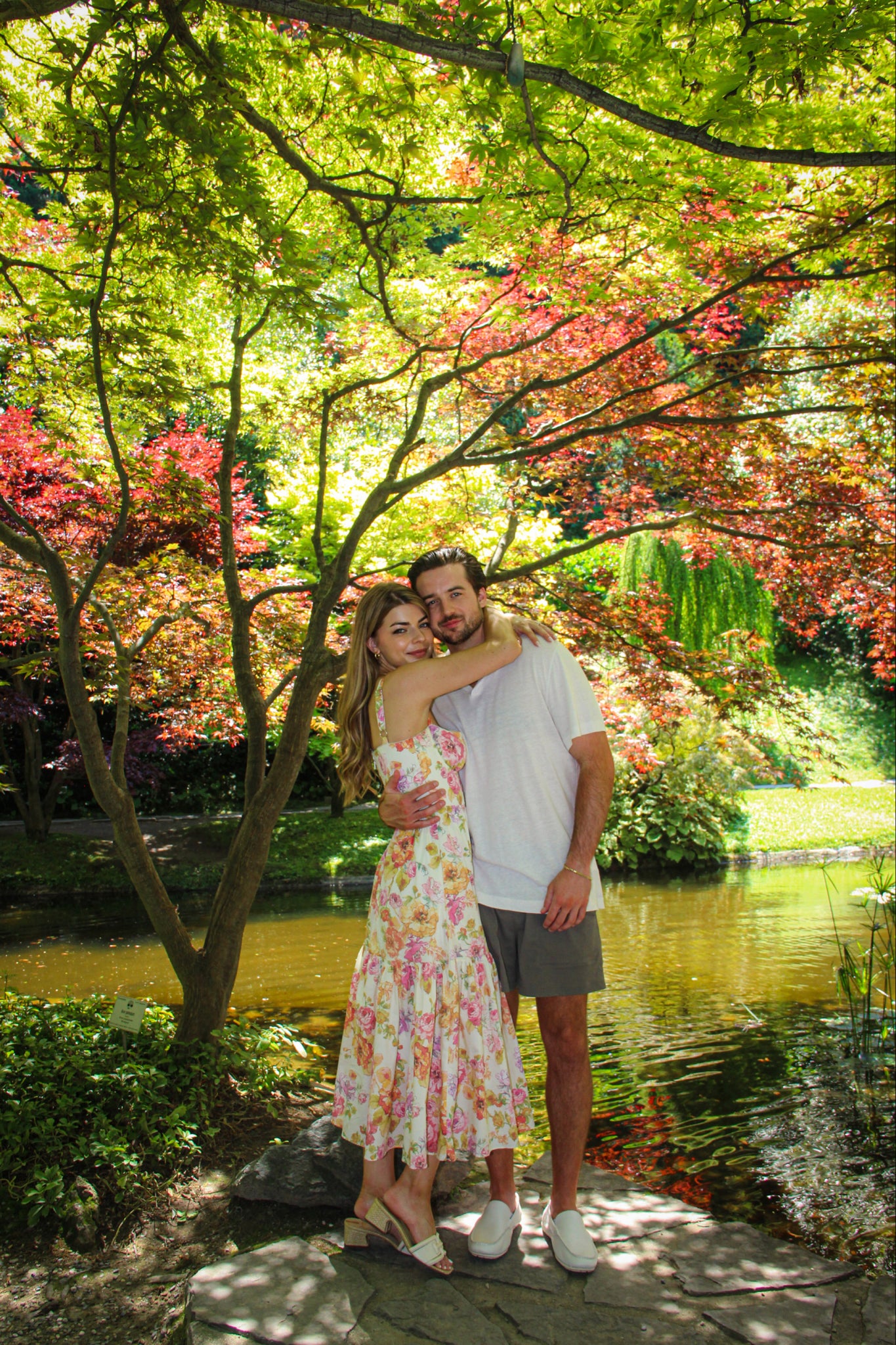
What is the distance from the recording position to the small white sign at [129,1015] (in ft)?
11.1

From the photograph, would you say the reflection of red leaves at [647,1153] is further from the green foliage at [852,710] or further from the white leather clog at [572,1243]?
the green foliage at [852,710]

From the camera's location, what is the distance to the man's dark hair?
2758 millimetres

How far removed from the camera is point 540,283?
4.46 meters

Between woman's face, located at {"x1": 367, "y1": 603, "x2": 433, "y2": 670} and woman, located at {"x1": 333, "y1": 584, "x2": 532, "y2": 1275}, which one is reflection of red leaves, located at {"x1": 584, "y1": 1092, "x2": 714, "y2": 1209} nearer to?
woman, located at {"x1": 333, "y1": 584, "x2": 532, "y2": 1275}

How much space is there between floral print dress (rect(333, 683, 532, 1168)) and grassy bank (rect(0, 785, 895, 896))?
793cm

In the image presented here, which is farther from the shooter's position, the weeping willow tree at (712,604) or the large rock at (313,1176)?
the weeping willow tree at (712,604)

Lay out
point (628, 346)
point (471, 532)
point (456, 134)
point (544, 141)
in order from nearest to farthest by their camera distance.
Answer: point (544, 141)
point (628, 346)
point (456, 134)
point (471, 532)

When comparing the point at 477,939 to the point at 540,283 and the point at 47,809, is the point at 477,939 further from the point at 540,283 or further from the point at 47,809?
the point at 47,809

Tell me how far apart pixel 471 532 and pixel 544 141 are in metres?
3.25

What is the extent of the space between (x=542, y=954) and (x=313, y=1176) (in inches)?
40.6

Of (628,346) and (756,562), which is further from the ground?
(628,346)

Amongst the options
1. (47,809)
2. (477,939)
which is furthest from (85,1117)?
(47,809)

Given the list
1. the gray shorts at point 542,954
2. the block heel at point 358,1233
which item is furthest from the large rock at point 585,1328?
the gray shorts at point 542,954

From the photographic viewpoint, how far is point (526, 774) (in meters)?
→ 2.61
